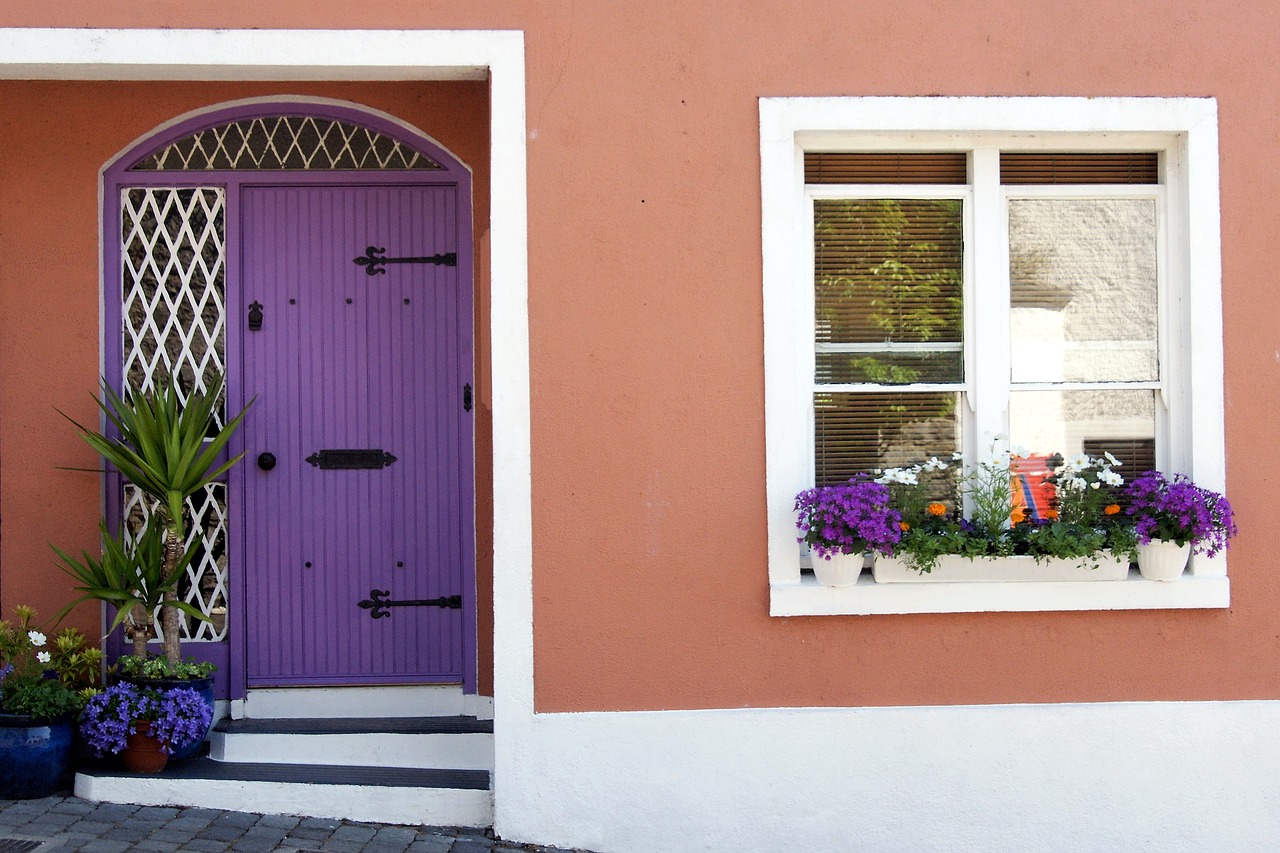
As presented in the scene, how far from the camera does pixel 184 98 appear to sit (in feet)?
16.5

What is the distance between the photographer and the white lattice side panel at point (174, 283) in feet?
16.6

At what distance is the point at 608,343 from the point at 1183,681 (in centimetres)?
256

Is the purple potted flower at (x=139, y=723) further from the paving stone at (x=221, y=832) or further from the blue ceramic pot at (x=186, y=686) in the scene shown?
the paving stone at (x=221, y=832)

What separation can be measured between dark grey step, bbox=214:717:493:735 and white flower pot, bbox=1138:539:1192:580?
2.73 metres

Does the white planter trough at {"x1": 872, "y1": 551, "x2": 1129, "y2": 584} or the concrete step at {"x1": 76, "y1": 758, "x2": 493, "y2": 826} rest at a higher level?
the white planter trough at {"x1": 872, "y1": 551, "x2": 1129, "y2": 584}

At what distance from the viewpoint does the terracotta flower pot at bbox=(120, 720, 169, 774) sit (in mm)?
4484

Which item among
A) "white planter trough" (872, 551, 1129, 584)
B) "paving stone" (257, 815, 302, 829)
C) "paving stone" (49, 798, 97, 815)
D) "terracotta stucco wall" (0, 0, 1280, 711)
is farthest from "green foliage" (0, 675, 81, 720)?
"white planter trough" (872, 551, 1129, 584)

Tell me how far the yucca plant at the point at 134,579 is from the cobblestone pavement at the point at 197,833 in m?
0.67

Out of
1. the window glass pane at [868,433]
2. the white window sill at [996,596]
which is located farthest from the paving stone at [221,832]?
the window glass pane at [868,433]

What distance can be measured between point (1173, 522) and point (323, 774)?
136 inches

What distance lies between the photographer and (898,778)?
4348 millimetres

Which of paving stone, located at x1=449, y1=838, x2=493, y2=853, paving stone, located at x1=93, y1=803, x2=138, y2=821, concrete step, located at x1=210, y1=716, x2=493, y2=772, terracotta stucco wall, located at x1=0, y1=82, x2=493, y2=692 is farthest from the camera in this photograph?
terracotta stucco wall, located at x1=0, y1=82, x2=493, y2=692

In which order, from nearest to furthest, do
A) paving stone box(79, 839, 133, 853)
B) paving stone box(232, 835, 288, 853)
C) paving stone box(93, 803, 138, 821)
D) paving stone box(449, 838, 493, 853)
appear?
paving stone box(79, 839, 133, 853) < paving stone box(232, 835, 288, 853) < paving stone box(449, 838, 493, 853) < paving stone box(93, 803, 138, 821)

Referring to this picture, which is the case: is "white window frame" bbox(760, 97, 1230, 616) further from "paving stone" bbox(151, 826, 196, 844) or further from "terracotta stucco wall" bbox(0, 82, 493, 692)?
"paving stone" bbox(151, 826, 196, 844)
